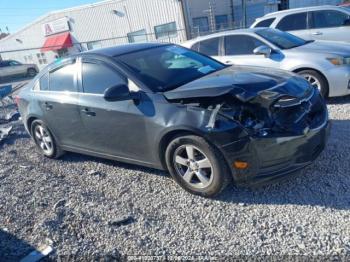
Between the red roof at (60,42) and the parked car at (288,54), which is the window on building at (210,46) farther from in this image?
the red roof at (60,42)

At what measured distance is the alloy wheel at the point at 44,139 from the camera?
5.02 metres

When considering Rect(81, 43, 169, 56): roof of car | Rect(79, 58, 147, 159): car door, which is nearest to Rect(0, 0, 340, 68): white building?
Rect(81, 43, 169, 56): roof of car

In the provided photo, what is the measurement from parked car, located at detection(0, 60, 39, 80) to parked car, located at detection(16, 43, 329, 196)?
911 inches

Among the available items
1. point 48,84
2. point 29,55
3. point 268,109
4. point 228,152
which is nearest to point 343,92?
point 268,109

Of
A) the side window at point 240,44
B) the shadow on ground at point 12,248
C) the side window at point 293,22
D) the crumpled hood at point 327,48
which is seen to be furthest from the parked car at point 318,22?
the shadow on ground at point 12,248

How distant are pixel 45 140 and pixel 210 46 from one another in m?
3.89

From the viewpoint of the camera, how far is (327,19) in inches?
331

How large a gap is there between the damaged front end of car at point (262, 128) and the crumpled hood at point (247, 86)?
1 cm

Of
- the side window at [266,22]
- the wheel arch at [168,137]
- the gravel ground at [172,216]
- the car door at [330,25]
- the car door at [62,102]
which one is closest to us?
the gravel ground at [172,216]

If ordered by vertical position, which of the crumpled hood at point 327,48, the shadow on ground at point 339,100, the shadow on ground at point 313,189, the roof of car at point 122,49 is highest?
the roof of car at point 122,49

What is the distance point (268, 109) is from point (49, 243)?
8.21 ft

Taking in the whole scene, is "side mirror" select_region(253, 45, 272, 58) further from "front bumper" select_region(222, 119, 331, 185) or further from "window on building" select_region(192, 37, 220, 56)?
"front bumper" select_region(222, 119, 331, 185)

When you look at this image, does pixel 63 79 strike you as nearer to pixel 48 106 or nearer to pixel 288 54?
pixel 48 106

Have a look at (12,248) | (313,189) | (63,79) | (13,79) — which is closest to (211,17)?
(13,79)
